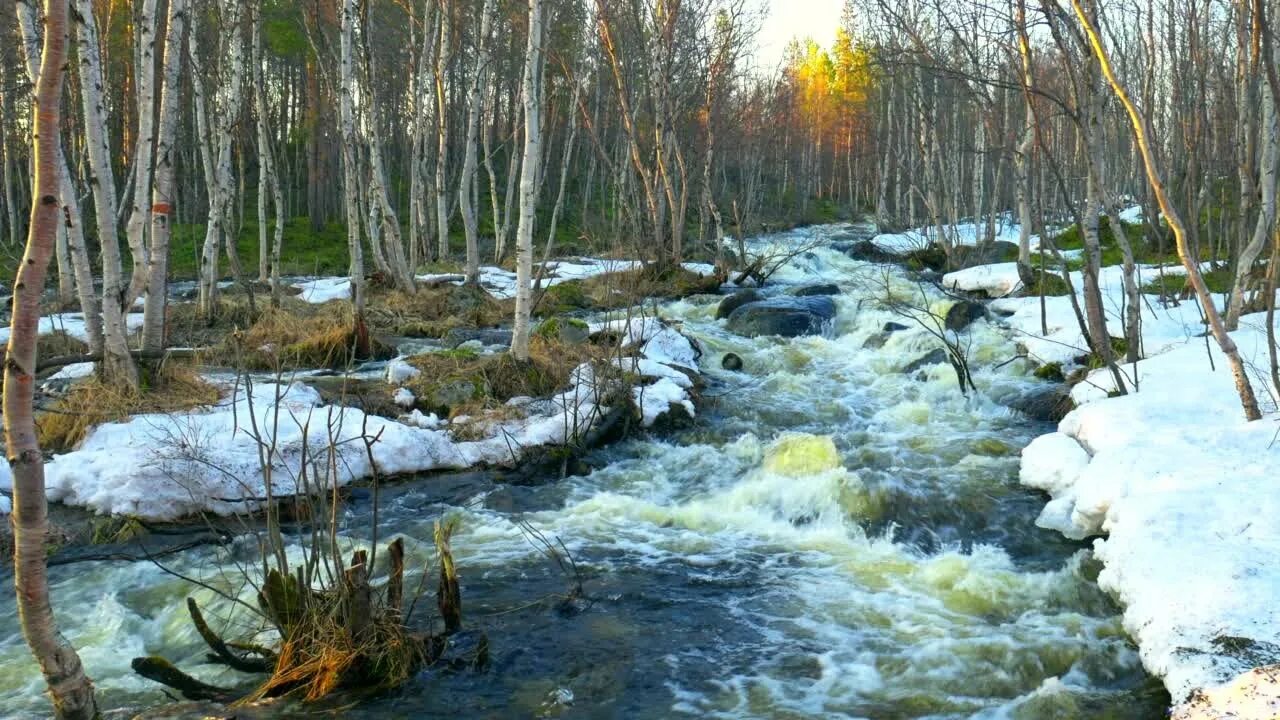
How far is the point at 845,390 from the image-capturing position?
11.4 m

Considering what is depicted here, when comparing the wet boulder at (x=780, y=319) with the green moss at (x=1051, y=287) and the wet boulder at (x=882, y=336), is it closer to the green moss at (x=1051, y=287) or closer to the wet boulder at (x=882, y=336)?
the wet boulder at (x=882, y=336)

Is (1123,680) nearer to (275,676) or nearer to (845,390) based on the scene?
(275,676)

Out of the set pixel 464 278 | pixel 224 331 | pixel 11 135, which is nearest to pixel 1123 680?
pixel 224 331

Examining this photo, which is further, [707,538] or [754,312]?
[754,312]

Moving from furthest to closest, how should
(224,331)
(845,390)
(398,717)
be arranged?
(224,331), (845,390), (398,717)

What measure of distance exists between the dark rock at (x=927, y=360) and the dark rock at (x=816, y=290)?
16.2 feet

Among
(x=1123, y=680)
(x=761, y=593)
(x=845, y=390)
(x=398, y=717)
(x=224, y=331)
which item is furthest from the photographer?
(x=224, y=331)

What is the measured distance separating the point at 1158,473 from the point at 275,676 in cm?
584

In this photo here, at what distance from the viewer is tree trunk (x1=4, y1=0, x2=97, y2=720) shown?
9.30 ft

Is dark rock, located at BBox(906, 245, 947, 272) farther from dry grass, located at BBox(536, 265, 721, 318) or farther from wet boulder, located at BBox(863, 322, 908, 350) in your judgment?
wet boulder, located at BBox(863, 322, 908, 350)

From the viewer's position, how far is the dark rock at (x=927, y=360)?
12.0 meters

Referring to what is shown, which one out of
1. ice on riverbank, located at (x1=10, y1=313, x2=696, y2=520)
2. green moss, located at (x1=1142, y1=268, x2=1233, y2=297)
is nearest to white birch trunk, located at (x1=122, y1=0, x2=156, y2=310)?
ice on riverbank, located at (x1=10, y1=313, x2=696, y2=520)

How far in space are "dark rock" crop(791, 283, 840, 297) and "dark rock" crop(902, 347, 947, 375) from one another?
4.94 metres

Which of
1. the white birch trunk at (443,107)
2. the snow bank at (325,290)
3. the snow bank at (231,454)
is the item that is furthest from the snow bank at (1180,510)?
the white birch trunk at (443,107)
